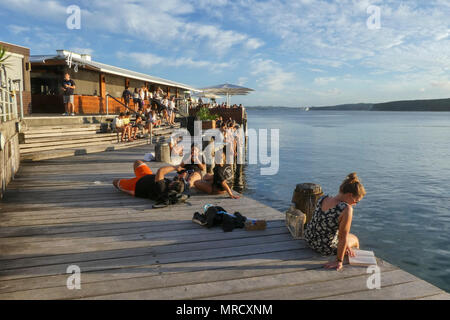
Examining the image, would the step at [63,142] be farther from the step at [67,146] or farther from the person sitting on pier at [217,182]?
the person sitting on pier at [217,182]

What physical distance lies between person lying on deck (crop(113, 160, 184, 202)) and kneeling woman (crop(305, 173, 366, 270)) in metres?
2.75

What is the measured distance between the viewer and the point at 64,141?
39.6 feet

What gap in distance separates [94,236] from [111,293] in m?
1.57

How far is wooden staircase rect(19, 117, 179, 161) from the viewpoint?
10.8 metres

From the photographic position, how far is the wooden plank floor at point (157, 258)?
9.93 ft

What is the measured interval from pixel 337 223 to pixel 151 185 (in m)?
3.47

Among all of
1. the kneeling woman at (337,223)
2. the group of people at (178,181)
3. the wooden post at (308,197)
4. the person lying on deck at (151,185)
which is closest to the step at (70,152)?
the group of people at (178,181)

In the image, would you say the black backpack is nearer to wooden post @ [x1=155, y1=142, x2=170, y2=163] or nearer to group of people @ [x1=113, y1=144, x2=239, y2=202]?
group of people @ [x1=113, y1=144, x2=239, y2=202]

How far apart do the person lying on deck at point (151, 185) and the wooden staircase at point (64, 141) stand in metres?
5.46

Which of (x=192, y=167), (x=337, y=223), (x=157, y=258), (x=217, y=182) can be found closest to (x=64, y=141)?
(x=192, y=167)

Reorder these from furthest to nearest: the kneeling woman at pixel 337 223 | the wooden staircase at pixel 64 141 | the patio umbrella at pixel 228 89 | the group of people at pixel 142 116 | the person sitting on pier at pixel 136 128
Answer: the patio umbrella at pixel 228 89
the person sitting on pier at pixel 136 128
the group of people at pixel 142 116
the wooden staircase at pixel 64 141
the kneeling woman at pixel 337 223

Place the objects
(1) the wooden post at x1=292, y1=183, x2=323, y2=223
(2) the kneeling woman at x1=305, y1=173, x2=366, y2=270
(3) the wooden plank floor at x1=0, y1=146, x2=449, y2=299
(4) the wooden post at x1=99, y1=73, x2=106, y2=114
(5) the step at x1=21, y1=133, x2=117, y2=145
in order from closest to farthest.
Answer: (3) the wooden plank floor at x1=0, y1=146, x2=449, y2=299 < (2) the kneeling woman at x1=305, y1=173, x2=366, y2=270 < (1) the wooden post at x1=292, y1=183, x2=323, y2=223 < (5) the step at x1=21, y1=133, x2=117, y2=145 < (4) the wooden post at x1=99, y1=73, x2=106, y2=114

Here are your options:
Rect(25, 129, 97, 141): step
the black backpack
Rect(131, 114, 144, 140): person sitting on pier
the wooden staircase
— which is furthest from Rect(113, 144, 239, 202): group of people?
Rect(131, 114, 144, 140): person sitting on pier
